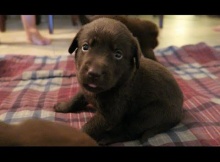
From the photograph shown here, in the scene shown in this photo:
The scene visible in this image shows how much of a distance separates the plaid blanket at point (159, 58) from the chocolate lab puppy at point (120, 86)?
60 millimetres

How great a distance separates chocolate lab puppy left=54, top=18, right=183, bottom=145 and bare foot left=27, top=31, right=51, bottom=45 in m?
1.38

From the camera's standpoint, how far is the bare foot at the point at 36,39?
2.50 metres

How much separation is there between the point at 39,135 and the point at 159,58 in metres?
1.50

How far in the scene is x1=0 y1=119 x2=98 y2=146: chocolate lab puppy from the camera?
638 mm

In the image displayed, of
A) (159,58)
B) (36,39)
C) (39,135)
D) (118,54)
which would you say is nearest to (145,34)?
(159,58)

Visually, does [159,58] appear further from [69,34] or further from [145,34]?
[69,34]

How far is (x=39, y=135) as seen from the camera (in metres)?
0.66

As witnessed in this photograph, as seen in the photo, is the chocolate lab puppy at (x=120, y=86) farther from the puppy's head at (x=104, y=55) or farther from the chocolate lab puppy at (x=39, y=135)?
the chocolate lab puppy at (x=39, y=135)

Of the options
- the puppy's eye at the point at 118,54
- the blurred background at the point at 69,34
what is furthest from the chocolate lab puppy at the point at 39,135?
the blurred background at the point at 69,34
